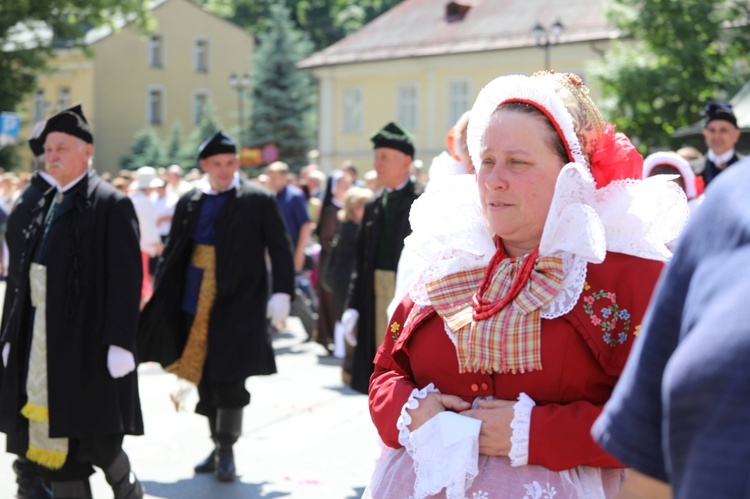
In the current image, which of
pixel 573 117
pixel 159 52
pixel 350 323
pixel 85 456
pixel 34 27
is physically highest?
pixel 34 27

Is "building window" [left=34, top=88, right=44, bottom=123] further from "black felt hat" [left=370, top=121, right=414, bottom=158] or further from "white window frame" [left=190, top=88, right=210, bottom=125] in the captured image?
"black felt hat" [left=370, top=121, right=414, bottom=158]

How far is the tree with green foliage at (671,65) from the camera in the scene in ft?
68.8

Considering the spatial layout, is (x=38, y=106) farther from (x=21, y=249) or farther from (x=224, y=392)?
(x=21, y=249)

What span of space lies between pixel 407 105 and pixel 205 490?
32918 mm

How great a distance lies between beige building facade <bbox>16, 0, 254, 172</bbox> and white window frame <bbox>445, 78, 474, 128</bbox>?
13.4 metres

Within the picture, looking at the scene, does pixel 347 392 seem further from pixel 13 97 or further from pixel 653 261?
pixel 13 97

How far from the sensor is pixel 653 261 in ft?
8.31

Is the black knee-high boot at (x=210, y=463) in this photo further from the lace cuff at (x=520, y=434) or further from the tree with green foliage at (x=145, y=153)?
the tree with green foliage at (x=145, y=153)

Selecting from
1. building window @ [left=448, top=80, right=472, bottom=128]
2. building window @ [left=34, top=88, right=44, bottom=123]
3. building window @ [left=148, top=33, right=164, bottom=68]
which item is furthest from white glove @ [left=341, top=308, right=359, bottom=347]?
building window @ [left=34, top=88, right=44, bottom=123]

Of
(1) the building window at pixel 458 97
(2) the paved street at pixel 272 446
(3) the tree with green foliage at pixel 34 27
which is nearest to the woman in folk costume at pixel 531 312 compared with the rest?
(2) the paved street at pixel 272 446

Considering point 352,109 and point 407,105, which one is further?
point 352,109

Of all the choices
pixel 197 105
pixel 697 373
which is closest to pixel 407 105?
pixel 197 105

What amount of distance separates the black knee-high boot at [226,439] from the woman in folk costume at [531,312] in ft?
13.1

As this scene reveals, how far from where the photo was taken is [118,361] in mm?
5066
